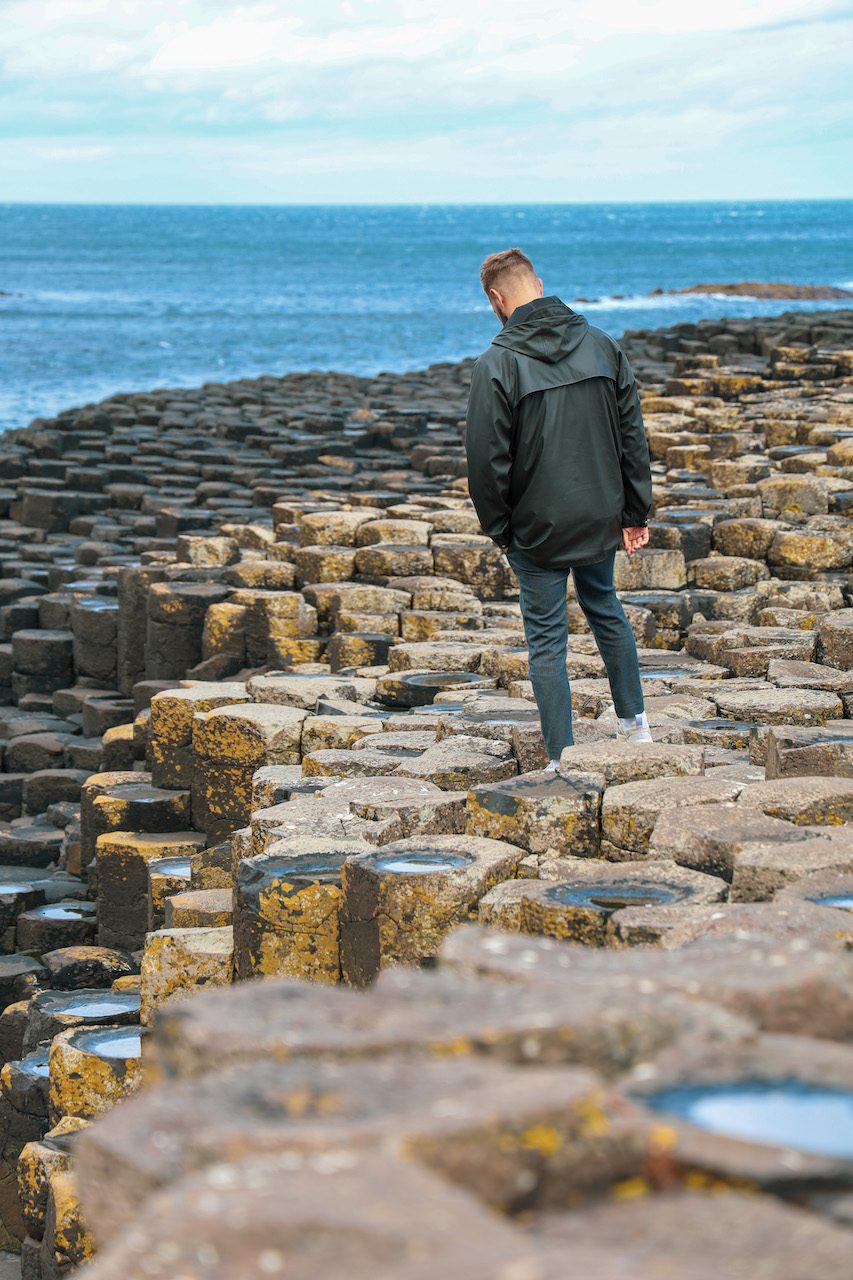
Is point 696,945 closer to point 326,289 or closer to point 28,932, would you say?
point 28,932

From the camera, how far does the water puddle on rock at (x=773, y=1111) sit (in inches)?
76.2

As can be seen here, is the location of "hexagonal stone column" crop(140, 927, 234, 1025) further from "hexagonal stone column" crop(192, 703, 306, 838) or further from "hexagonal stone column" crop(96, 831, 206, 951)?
"hexagonal stone column" crop(96, 831, 206, 951)

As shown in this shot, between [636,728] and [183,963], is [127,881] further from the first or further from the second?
[636,728]

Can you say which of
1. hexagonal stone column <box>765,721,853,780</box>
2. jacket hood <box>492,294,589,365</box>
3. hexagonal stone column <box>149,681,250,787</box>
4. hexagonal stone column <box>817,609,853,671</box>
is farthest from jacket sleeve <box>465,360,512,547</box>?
hexagonal stone column <box>149,681,250,787</box>

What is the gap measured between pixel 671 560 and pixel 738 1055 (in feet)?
27.8

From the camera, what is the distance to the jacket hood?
577cm

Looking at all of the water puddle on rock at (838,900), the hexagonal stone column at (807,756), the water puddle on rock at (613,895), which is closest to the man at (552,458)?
the hexagonal stone column at (807,756)

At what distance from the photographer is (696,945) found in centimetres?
280

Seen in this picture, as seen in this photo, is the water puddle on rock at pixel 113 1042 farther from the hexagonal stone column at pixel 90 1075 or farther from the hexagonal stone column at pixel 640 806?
the hexagonal stone column at pixel 640 806

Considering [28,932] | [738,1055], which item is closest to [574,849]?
[738,1055]

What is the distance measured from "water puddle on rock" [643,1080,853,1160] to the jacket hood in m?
4.03

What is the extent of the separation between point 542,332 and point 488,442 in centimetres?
44

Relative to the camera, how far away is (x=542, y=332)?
19.0 feet

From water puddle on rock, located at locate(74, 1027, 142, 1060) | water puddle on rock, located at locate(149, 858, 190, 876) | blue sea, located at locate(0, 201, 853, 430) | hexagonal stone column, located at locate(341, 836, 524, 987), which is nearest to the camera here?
hexagonal stone column, located at locate(341, 836, 524, 987)
